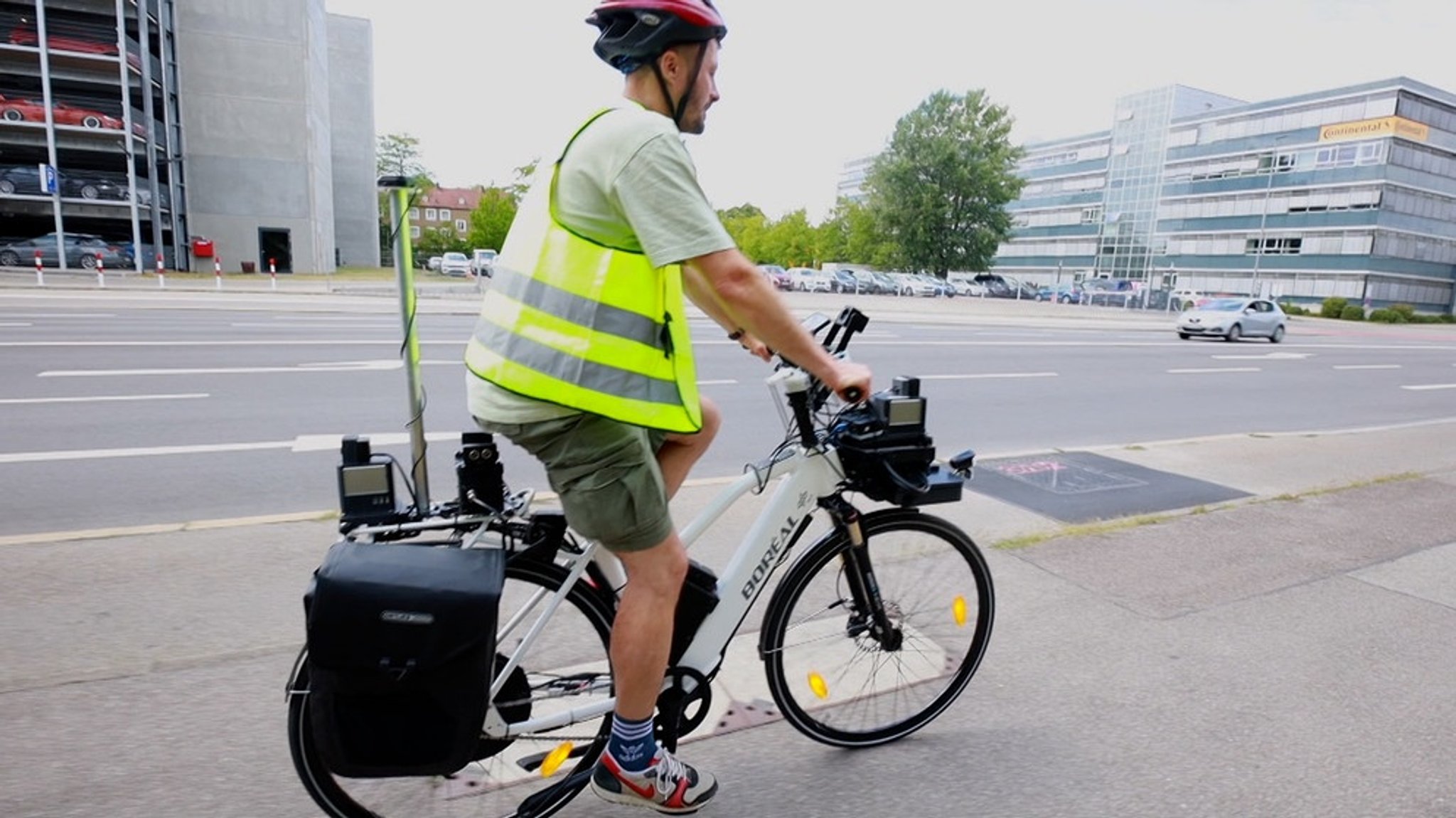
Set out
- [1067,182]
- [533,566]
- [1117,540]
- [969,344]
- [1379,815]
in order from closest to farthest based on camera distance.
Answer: [533,566] → [1379,815] → [1117,540] → [969,344] → [1067,182]

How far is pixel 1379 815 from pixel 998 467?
13.5 ft

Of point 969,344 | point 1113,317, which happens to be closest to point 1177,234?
point 1113,317

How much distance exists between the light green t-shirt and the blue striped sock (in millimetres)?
1250

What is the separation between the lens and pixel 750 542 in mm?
2465

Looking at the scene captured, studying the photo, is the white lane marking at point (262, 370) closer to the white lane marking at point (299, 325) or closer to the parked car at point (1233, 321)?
the white lane marking at point (299, 325)

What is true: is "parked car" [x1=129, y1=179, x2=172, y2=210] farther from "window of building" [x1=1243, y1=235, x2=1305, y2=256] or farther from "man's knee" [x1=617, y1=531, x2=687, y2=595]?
"window of building" [x1=1243, y1=235, x2=1305, y2=256]

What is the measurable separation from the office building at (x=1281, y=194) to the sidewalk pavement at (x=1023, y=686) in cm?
6596

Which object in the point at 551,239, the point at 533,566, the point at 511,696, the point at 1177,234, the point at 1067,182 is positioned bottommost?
→ the point at 511,696

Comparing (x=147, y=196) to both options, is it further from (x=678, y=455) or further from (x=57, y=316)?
(x=678, y=455)

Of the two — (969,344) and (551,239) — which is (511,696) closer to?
(551,239)

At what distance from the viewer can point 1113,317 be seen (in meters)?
36.6

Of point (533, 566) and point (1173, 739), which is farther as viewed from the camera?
point (1173, 739)

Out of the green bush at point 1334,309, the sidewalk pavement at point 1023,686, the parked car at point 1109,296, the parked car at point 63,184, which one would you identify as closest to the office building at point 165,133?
the parked car at point 63,184

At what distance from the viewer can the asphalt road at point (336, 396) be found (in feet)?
18.6
